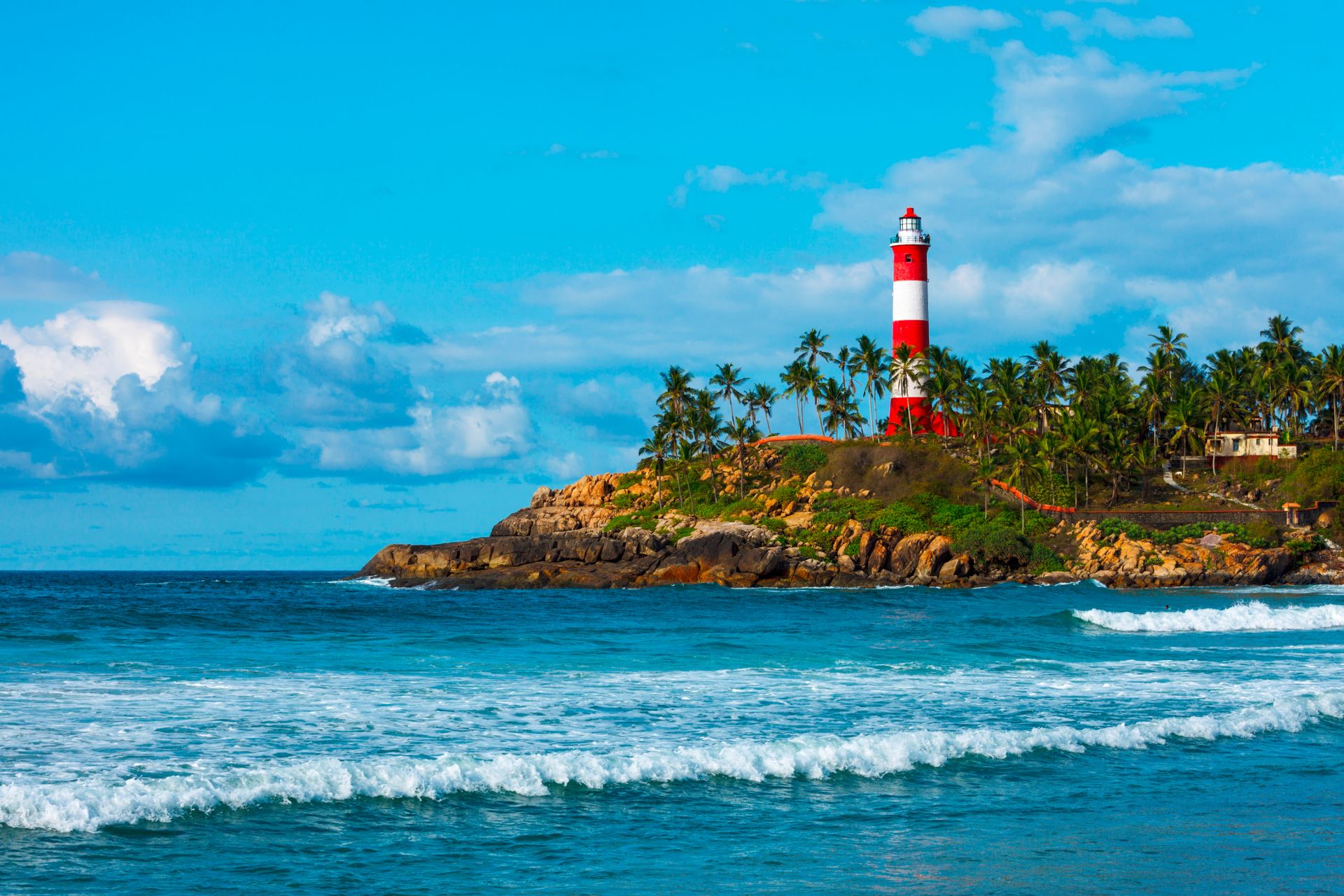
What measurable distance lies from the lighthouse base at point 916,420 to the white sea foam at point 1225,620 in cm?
4366

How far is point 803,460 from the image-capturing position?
7694 centimetres

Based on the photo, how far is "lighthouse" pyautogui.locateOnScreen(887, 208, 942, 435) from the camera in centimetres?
7444

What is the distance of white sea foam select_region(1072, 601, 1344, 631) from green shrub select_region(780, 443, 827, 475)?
1556 inches

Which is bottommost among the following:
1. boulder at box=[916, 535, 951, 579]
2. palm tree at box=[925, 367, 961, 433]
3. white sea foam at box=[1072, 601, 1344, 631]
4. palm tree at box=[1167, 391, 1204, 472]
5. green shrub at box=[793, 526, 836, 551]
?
white sea foam at box=[1072, 601, 1344, 631]

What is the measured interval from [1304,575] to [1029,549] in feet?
43.1

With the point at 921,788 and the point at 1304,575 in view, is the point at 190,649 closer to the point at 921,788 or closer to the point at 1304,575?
the point at 921,788

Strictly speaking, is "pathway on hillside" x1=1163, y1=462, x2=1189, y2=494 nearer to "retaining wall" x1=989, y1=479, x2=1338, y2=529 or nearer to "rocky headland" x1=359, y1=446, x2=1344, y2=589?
"retaining wall" x1=989, y1=479, x2=1338, y2=529

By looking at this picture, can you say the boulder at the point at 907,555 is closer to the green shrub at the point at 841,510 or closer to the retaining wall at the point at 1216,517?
the green shrub at the point at 841,510

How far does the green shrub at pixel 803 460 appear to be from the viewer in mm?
76062

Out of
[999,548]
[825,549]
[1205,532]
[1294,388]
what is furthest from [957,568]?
[1294,388]

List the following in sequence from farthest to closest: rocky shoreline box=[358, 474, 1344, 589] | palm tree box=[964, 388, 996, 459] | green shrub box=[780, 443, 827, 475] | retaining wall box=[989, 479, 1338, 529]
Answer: green shrub box=[780, 443, 827, 475], palm tree box=[964, 388, 996, 459], retaining wall box=[989, 479, 1338, 529], rocky shoreline box=[358, 474, 1344, 589]

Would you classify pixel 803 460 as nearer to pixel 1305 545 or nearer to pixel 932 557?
pixel 932 557

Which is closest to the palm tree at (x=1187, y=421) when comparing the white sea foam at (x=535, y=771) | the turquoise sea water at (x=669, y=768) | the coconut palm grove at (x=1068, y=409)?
the coconut palm grove at (x=1068, y=409)

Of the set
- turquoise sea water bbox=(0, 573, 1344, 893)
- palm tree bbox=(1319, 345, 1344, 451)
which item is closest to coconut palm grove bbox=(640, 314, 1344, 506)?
palm tree bbox=(1319, 345, 1344, 451)
